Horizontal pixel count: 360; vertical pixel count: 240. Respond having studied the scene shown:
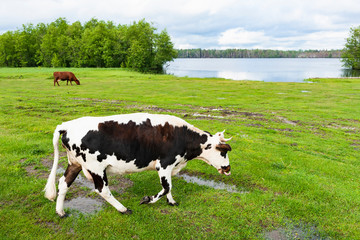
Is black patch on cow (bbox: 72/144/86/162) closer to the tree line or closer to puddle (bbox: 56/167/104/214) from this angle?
puddle (bbox: 56/167/104/214)

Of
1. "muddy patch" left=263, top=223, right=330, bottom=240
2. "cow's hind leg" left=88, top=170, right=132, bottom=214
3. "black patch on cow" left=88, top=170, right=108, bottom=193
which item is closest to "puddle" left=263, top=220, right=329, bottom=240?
"muddy patch" left=263, top=223, right=330, bottom=240

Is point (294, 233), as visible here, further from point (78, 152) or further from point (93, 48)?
point (93, 48)

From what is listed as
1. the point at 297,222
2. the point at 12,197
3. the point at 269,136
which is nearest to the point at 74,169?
the point at 12,197

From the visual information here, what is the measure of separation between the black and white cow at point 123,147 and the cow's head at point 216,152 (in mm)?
27

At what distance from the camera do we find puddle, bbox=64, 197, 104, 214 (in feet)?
20.0

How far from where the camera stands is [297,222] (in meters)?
5.79

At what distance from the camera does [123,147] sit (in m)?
5.56

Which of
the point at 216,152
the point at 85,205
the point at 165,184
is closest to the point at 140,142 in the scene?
the point at 165,184

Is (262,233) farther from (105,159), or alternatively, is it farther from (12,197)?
(12,197)

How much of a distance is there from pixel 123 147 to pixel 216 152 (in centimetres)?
250

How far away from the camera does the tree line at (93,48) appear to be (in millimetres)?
86938

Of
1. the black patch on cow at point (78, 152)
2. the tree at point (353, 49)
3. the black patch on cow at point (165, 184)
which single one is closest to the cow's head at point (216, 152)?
the black patch on cow at point (165, 184)

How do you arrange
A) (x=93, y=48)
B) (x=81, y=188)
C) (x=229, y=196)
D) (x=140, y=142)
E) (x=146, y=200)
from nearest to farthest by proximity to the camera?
1. (x=140, y=142)
2. (x=146, y=200)
3. (x=229, y=196)
4. (x=81, y=188)
5. (x=93, y=48)

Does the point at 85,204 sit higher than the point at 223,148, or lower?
A: lower
